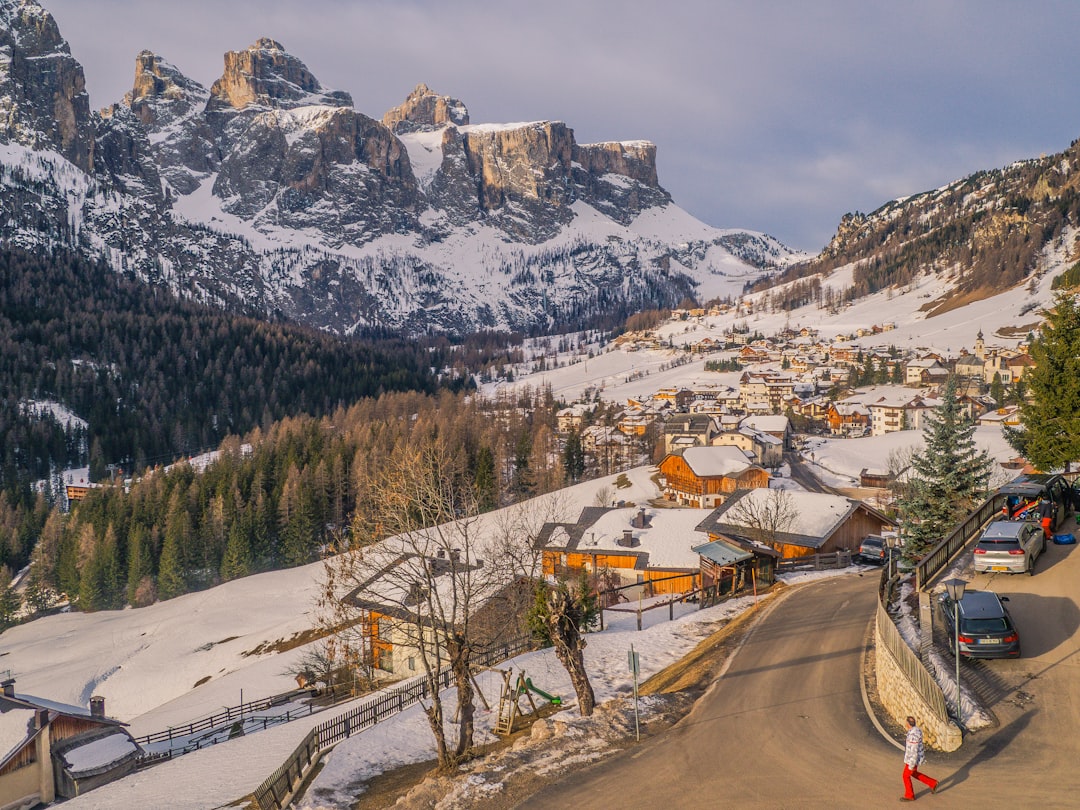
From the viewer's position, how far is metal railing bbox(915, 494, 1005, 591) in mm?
23609

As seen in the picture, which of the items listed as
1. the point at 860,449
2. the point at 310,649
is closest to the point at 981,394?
the point at 860,449

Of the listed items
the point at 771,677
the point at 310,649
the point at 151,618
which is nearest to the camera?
the point at 771,677

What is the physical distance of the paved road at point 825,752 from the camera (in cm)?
1338

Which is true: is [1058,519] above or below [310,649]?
above

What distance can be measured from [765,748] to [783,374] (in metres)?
177

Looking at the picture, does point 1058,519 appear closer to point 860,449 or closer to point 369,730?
point 369,730

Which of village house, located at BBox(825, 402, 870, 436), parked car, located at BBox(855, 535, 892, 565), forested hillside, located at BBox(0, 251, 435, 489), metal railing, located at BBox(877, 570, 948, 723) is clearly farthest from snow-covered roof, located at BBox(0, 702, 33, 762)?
village house, located at BBox(825, 402, 870, 436)

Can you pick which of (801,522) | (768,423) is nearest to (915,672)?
(801,522)

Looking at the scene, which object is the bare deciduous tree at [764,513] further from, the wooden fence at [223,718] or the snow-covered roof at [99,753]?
the snow-covered roof at [99,753]

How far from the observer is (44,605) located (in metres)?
85.4

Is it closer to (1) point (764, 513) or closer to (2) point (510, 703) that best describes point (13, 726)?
(2) point (510, 703)

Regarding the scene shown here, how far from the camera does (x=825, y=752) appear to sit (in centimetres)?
1562

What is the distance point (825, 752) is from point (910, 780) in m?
2.97

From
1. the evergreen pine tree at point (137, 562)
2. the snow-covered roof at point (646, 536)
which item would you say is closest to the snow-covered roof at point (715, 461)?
the snow-covered roof at point (646, 536)
